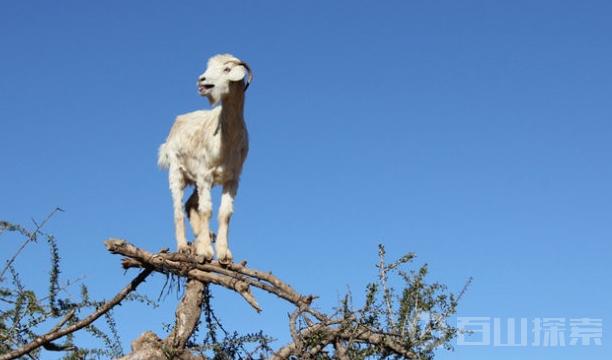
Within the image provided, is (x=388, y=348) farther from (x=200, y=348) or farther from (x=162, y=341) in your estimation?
(x=162, y=341)

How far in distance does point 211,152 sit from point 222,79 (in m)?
0.75

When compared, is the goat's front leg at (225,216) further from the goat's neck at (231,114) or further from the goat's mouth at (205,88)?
the goat's mouth at (205,88)

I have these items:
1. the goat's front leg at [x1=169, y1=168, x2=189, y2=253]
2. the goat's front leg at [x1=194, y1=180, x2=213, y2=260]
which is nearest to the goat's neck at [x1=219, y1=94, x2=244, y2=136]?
the goat's front leg at [x1=194, y1=180, x2=213, y2=260]

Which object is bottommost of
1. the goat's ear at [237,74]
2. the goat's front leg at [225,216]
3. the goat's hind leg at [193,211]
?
the goat's front leg at [225,216]

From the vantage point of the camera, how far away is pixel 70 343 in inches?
328

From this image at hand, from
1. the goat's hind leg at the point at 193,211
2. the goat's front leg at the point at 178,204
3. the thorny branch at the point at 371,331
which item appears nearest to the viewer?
the thorny branch at the point at 371,331

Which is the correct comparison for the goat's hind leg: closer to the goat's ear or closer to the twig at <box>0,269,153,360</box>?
the twig at <box>0,269,153,360</box>

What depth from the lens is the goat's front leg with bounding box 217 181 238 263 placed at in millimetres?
8336

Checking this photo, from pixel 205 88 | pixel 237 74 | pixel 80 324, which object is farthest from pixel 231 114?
pixel 80 324

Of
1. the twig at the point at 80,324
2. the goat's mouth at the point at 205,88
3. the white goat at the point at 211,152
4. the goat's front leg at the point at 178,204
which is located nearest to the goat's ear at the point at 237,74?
the white goat at the point at 211,152

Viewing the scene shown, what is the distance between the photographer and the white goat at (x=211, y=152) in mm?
8312

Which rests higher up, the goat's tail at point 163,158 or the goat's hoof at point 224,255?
the goat's tail at point 163,158

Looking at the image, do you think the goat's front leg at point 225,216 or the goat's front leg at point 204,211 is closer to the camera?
the goat's front leg at point 225,216

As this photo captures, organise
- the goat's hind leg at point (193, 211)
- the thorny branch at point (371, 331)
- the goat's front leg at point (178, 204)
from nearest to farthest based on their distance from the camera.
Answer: the thorny branch at point (371, 331) → the goat's front leg at point (178, 204) → the goat's hind leg at point (193, 211)
